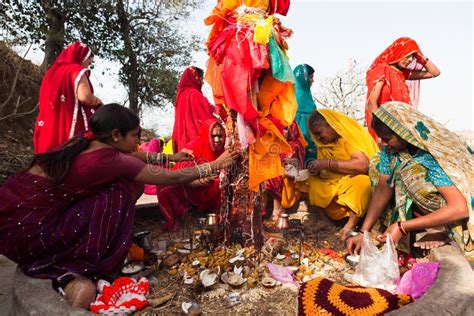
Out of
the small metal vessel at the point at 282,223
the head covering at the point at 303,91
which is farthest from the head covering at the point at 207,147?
the head covering at the point at 303,91

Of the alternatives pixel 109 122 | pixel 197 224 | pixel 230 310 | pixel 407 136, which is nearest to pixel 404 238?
pixel 407 136

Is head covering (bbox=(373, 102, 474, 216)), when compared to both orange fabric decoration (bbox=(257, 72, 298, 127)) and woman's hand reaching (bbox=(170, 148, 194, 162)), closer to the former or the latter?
orange fabric decoration (bbox=(257, 72, 298, 127))

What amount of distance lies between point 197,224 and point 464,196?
7.97ft

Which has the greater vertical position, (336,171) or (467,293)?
(336,171)

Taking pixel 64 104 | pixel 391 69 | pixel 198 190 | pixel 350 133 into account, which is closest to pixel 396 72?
pixel 391 69

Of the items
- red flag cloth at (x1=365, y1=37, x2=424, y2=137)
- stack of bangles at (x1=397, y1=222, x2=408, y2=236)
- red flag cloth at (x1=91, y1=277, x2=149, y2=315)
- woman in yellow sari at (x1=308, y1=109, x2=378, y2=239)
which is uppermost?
red flag cloth at (x1=365, y1=37, x2=424, y2=137)

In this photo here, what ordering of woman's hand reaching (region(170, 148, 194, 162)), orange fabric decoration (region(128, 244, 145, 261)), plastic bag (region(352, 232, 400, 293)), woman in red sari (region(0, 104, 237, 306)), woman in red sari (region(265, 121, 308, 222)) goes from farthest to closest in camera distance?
woman in red sari (region(265, 121, 308, 222)) → woman's hand reaching (region(170, 148, 194, 162)) → orange fabric decoration (region(128, 244, 145, 261)) → plastic bag (region(352, 232, 400, 293)) → woman in red sari (region(0, 104, 237, 306))

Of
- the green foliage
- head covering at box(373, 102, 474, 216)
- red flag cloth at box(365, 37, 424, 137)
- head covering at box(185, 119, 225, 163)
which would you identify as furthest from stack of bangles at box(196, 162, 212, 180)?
the green foliage

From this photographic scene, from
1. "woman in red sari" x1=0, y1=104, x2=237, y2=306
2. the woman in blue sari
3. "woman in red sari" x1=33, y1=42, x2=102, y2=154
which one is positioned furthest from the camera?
the woman in blue sari

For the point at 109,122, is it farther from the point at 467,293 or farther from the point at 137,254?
the point at 467,293

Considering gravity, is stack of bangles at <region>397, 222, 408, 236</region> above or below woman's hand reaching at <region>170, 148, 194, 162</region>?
below

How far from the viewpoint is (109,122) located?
2.12 meters

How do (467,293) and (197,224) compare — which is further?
(197,224)

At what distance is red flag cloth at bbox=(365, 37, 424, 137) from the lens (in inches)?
165
